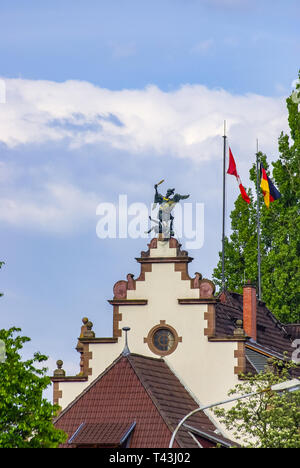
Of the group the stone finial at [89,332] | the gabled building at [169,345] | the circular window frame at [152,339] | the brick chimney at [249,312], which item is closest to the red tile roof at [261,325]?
the gabled building at [169,345]

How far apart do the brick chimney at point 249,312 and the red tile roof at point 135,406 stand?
858cm

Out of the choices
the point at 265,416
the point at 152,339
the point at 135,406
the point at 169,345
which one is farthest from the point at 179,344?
the point at 265,416

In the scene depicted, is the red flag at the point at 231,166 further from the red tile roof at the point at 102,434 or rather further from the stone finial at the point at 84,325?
the red tile roof at the point at 102,434

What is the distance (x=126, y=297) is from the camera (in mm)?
70750

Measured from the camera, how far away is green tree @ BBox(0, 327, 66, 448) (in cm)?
5391

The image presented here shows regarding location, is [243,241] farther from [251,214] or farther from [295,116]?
[295,116]

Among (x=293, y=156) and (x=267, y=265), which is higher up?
(x=293, y=156)

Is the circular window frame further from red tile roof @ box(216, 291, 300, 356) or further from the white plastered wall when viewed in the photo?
red tile roof @ box(216, 291, 300, 356)

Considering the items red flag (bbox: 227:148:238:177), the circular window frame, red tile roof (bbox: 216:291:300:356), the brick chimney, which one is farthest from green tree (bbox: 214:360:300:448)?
red flag (bbox: 227:148:238:177)

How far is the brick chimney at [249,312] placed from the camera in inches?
2935

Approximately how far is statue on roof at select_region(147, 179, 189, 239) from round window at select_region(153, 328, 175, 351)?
14.9 feet
